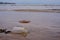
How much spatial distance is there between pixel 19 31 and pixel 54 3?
1126 cm

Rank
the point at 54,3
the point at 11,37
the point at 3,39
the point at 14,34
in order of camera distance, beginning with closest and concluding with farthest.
→ the point at 3,39, the point at 11,37, the point at 14,34, the point at 54,3

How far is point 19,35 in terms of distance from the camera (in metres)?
3.55

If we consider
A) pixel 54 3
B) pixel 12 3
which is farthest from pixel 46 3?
pixel 12 3

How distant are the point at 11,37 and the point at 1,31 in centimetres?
53

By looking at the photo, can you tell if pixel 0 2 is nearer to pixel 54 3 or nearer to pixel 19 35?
pixel 54 3

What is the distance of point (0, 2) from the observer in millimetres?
15453

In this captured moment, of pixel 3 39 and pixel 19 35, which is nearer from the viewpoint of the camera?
pixel 3 39

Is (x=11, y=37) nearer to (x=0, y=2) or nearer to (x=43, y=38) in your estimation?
(x=43, y=38)

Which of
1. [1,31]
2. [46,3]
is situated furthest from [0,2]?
[1,31]

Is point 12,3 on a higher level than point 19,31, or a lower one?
higher

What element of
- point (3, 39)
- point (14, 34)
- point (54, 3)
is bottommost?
point (3, 39)

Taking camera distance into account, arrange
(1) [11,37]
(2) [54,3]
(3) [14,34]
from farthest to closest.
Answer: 1. (2) [54,3]
2. (3) [14,34]
3. (1) [11,37]

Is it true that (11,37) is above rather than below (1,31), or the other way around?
below

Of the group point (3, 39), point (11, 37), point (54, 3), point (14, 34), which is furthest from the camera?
point (54, 3)
